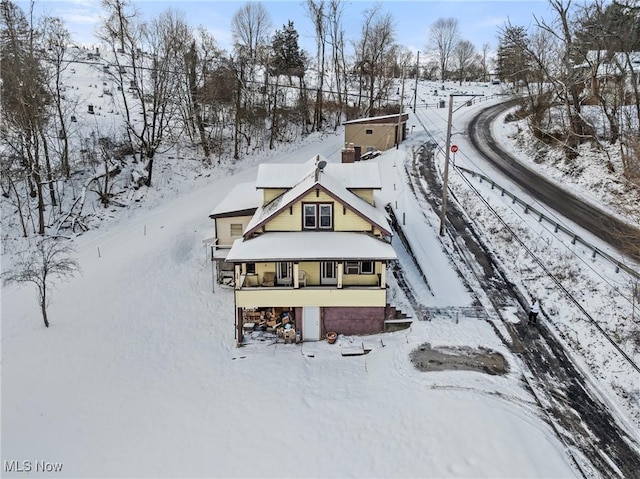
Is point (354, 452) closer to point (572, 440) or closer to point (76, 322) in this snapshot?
point (572, 440)

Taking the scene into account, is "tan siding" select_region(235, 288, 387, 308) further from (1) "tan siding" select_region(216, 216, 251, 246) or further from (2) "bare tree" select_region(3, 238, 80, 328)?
(2) "bare tree" select_region(3, 238, 80, 328)

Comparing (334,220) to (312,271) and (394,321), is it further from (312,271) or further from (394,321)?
(394,321)

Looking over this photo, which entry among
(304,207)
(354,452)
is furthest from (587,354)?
(304,207)

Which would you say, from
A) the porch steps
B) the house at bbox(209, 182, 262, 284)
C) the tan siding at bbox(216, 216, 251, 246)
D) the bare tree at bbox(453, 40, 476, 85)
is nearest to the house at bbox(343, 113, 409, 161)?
the house at bbox(209, 182, 262, 284)

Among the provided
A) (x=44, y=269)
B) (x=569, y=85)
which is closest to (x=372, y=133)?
(x=569, y=85)

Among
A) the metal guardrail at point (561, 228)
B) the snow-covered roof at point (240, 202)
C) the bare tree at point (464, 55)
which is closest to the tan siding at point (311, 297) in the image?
the snow-covered roof at point (240, 202)
